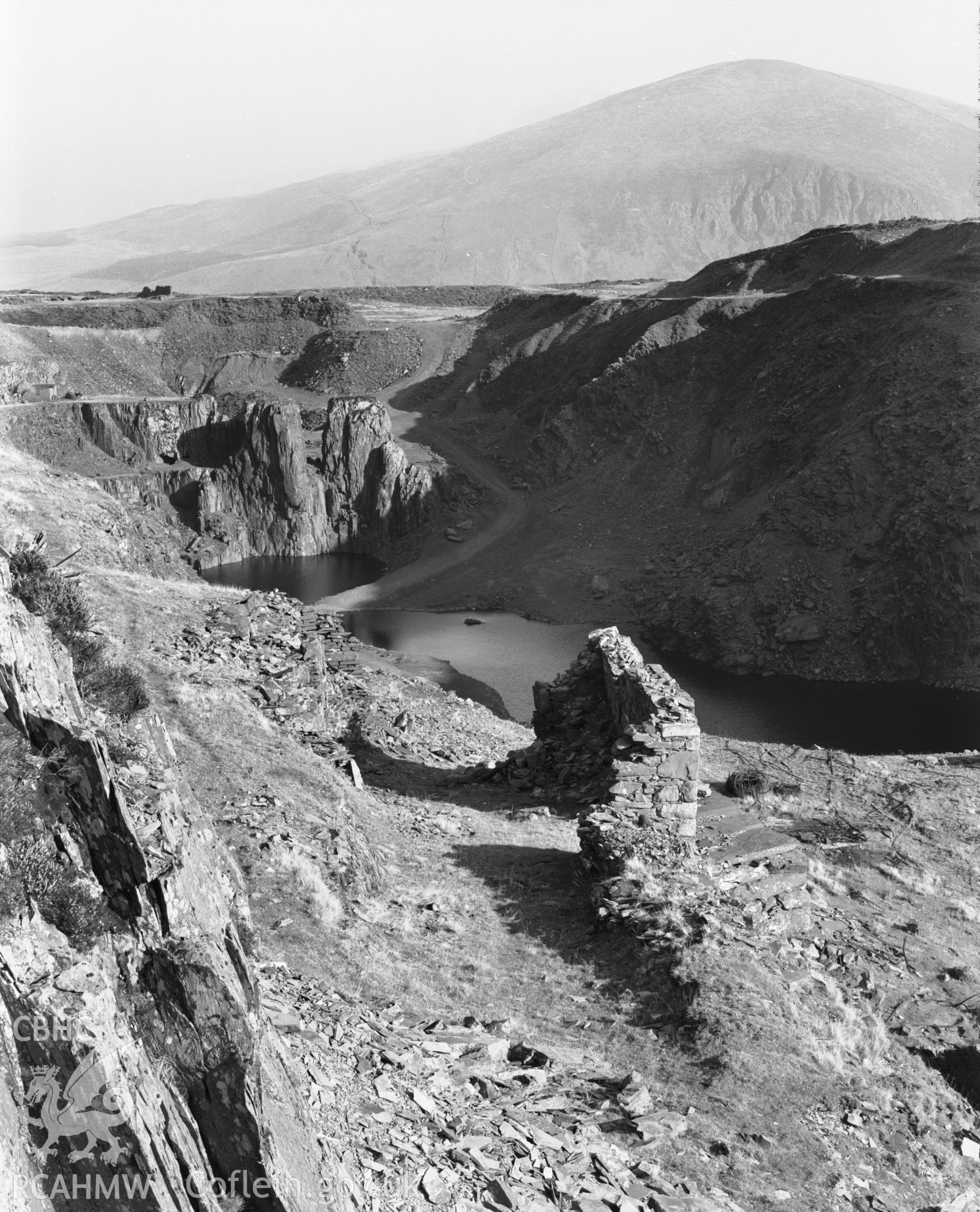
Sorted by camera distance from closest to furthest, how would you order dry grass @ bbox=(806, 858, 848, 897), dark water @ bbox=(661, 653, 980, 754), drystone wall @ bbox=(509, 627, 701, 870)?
drystone wall @ bbox=(509, 627, 701, 870)
dry grass @ bbox=(806, 858, 848, 897)
dark water @ bbox=(661, 653, 980, 754)

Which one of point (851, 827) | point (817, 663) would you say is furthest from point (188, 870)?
point (817, 663)

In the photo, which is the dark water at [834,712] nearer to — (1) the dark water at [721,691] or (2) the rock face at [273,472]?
(1) the dark water at [721,691]

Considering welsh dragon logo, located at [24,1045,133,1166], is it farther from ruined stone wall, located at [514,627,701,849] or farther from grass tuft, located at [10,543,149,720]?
ruined stone wall, located at [514,627,701,849]

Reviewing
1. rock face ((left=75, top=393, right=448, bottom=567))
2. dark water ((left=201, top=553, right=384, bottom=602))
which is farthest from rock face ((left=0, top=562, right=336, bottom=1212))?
rock face ((left=75, top=393, right=448, bottom=567))

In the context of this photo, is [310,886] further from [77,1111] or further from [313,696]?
[313,696]

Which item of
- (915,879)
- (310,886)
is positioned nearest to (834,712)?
(915,879)

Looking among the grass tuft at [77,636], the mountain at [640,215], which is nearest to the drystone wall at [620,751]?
the grass tuft at [77,636]
